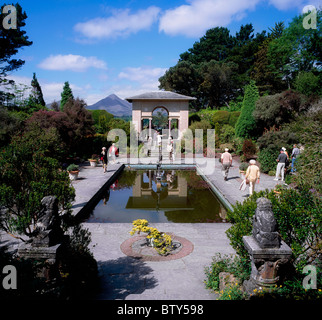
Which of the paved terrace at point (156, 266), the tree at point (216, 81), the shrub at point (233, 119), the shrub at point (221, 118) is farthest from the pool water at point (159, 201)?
the tree at point (216, 81)

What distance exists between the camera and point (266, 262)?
3.67 meters

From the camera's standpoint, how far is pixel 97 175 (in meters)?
14.4

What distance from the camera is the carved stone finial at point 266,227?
364 cm

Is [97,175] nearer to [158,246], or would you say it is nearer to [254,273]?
[158,246]

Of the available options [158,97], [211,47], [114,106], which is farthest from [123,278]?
[211,47]

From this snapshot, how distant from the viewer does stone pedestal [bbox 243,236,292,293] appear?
3.62 m

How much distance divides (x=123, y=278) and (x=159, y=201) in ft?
19.8

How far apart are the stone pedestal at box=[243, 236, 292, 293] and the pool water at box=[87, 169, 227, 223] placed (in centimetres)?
481

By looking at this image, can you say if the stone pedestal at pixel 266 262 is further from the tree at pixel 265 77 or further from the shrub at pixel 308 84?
the tree at pixel 265 77

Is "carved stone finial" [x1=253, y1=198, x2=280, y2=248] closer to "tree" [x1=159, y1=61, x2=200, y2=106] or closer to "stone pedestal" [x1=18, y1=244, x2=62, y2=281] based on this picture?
"stone pedestal" [x1=18, y1=244, x2=62, y2=281]

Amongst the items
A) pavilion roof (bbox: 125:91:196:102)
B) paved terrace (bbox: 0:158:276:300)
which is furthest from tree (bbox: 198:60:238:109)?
paved terrace (bbox: 0:158:276:300)

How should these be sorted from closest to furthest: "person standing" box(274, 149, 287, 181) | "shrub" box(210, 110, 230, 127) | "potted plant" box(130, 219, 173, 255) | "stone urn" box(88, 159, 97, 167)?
"potted plant" box(130, 219, 173, 255)
"person standing" box(274, 149, 287, 181)
"stone urn" box(88, 159, 97, 167)
"shrub" box(210, 110, 230, 127)

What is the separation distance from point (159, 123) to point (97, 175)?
→ 1591 inches
